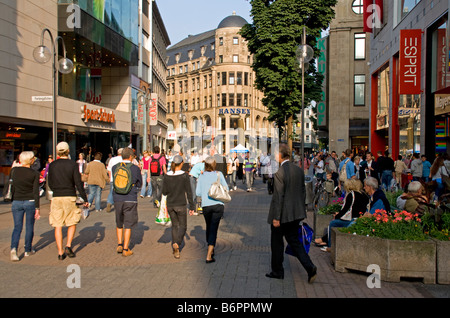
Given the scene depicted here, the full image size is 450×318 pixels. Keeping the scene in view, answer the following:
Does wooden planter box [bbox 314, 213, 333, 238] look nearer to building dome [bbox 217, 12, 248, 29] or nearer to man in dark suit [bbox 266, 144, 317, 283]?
man in dark suit [bbox 266, 144, 317, 283]

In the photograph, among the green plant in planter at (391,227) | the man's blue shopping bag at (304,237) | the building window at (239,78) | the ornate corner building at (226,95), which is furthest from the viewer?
the building window at (239,78)

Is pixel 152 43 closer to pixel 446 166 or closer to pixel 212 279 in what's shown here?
pixel 446 166

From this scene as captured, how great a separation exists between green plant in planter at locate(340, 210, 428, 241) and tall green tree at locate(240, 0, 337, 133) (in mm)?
18685

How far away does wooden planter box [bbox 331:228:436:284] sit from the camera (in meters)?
6.03

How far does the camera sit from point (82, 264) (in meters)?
7.05

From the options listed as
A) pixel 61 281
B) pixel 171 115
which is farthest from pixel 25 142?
pixel 171 115

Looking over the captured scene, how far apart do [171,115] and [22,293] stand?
83.0 m

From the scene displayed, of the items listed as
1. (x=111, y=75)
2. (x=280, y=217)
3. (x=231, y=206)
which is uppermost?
(x=111, y=75)

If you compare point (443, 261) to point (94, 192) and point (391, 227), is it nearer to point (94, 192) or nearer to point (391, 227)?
point (391, 227)

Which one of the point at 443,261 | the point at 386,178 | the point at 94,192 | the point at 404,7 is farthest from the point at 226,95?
the point at 443,261

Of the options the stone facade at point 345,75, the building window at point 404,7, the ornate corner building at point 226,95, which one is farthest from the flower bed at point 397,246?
the ornate corner building at point 226,95

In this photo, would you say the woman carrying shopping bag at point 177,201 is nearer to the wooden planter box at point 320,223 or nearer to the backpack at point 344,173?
the wooden planter box at point 320,223

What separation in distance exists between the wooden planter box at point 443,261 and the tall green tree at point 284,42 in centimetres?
1942

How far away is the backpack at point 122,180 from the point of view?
7.62 meters
